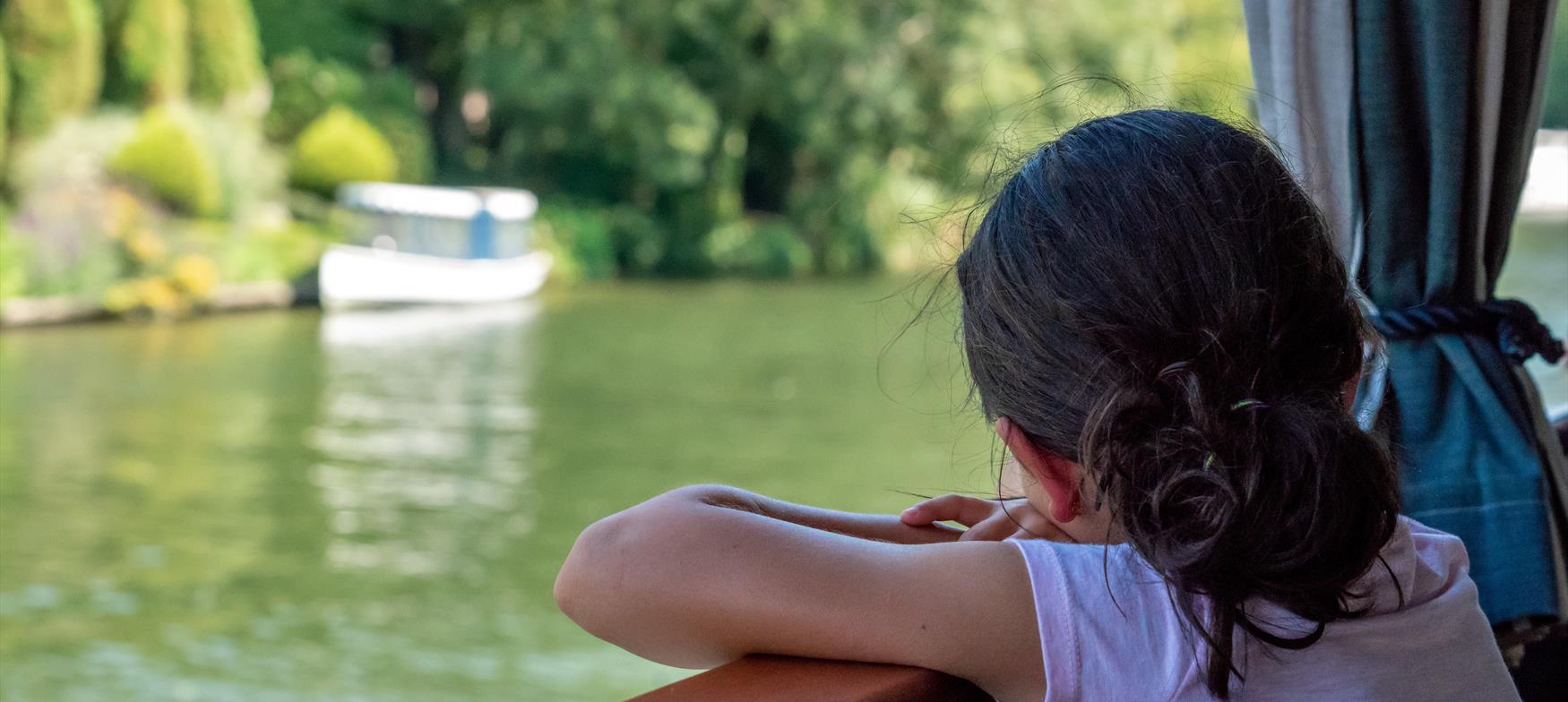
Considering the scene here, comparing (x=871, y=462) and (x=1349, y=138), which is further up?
(x=1349, y=138)

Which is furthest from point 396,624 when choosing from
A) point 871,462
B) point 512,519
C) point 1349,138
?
point 1349,138

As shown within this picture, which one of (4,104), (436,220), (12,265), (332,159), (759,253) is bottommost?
(759,253)

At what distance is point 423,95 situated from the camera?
20.7 metres

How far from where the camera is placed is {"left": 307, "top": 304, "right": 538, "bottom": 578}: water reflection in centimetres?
626

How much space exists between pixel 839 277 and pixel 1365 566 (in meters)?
18.2

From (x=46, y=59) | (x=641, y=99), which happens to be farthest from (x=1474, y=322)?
(x=641, y=99)

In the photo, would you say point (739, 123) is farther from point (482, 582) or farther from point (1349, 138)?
point (1349, 138)

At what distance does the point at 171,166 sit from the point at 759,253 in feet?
24.4

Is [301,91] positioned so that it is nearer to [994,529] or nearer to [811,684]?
[994,529]

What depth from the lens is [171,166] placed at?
45.3ft

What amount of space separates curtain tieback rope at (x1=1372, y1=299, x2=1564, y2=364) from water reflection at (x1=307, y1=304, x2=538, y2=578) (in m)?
4.86

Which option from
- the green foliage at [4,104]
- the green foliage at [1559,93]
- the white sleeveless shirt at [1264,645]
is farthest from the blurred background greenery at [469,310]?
the white sleeveless shirt at [1264,645]

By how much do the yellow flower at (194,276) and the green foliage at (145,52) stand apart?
3.15 metres

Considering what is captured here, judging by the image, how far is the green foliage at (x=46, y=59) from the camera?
14086 mm
